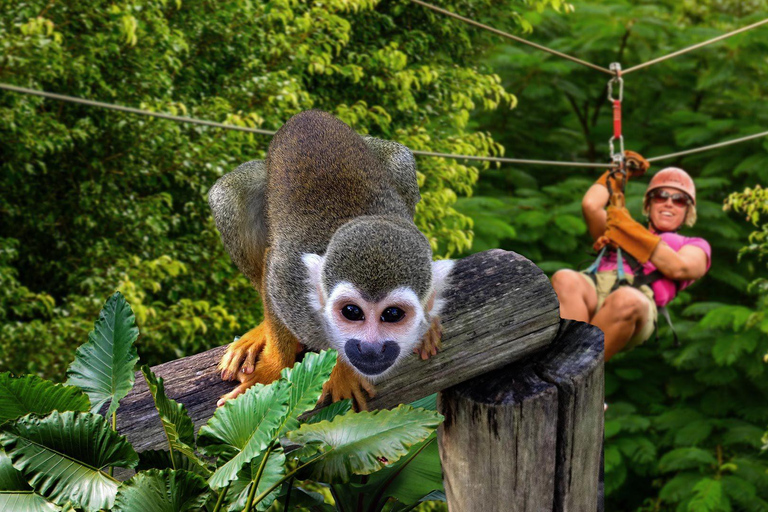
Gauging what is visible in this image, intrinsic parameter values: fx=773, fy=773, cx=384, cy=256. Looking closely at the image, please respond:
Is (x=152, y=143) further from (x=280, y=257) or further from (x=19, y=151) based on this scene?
(x=280, y=257)

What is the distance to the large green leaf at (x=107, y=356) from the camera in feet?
4.98

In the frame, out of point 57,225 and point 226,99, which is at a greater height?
point 226,99

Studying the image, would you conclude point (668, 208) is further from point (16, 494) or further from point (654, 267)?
point (16, 494)

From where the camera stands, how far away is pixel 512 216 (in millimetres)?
6129

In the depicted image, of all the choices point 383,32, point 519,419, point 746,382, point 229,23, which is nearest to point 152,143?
point 229,23

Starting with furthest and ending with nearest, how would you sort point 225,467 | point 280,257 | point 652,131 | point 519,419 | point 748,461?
point 652,131 → point 748,461 → point 280,257 → point 519,419 → point 225,467

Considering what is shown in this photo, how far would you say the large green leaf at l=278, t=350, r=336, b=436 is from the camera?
1.42 meters

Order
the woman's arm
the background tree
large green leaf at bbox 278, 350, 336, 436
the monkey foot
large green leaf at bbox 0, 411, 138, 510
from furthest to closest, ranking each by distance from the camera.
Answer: the background tree
the woman's arm
the monkey foot
large green leaf at bbox 278, 350, 336, 436
large green leaf at bbox 0, 411, 138, 510

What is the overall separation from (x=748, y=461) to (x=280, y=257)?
4.96 m

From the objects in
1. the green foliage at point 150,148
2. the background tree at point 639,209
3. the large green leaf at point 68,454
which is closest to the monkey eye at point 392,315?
the large green leaf at point 68,454

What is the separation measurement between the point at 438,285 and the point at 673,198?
2612 millimetres

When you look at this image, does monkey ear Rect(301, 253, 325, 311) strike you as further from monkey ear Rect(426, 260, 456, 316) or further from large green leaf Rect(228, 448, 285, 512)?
large green leaf Rect(228, 448, 285, 512)

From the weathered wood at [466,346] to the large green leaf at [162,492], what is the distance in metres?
0.24

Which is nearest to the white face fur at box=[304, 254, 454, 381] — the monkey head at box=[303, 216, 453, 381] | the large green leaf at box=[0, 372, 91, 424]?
the monkey head at box=[303, 216, 453, 381]
